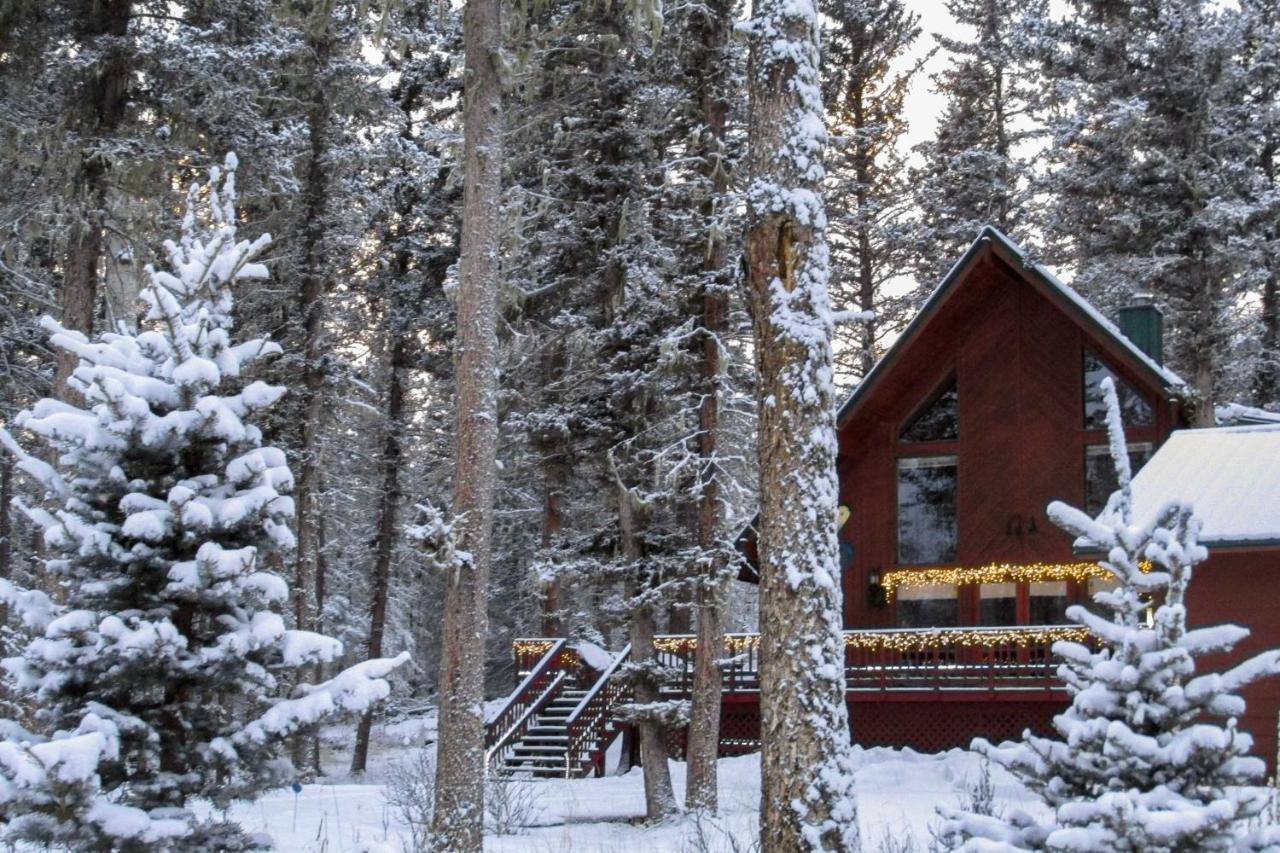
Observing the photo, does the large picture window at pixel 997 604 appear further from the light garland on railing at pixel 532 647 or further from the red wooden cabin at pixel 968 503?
the light garland on railing at pixel 532 647

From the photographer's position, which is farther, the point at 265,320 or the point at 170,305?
the point at 265,320

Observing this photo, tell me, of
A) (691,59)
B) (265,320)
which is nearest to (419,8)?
(265,320)

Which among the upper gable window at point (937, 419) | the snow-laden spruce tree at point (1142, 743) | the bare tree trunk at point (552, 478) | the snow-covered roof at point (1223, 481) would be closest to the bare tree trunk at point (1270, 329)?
the upper gable window at point (937, 419)

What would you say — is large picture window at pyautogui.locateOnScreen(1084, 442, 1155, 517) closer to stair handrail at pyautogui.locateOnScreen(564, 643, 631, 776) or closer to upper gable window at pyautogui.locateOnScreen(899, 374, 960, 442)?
upper gable window at pyautogui.locateOnScreen(899, 374, 960, 442)

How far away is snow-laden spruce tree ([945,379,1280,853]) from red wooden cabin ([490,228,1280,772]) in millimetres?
14946

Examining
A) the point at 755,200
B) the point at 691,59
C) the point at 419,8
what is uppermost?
the point at 419,8

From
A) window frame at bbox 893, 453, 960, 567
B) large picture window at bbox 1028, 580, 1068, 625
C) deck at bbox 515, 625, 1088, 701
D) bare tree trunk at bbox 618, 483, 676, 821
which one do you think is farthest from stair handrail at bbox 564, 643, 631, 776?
large picture window at bbox 1028, 580, 1068, 625

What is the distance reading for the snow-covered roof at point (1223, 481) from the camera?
44.6ft

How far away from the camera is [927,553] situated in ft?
74.5

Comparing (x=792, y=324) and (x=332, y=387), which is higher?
(x=332, y=387)

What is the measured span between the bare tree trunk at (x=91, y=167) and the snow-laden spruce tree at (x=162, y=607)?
23.4 feet

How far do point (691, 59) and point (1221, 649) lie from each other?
42.4ft

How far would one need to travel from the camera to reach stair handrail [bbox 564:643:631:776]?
811 inches

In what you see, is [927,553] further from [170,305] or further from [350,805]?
[170,305]
